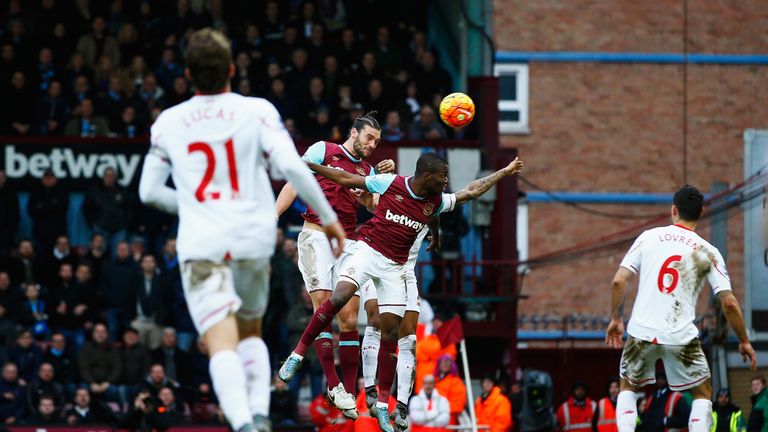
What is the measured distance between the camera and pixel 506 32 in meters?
37.8

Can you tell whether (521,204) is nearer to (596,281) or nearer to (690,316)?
(596,281)

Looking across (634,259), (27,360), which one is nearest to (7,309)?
(27,360)

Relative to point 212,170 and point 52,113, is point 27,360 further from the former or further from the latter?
point 212,170

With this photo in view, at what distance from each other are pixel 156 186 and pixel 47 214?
15290mm

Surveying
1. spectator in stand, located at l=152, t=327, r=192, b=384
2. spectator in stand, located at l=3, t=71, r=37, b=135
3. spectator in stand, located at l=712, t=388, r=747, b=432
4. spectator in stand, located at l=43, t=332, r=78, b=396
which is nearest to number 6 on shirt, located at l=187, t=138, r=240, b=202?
spectator in stand, located at l=712, t=388, r=747, b=432

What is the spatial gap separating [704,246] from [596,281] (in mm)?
23925

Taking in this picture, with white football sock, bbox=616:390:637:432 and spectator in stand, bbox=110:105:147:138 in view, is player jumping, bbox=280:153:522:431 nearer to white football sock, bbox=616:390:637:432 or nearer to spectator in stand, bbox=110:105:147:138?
white football sock, bbox=616:390:637:432

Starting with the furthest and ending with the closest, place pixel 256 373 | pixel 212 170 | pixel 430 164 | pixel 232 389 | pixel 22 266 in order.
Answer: pixel 22 266 < pixel 430 164 < pixel 256 373 < pixel 212 170 < pixel 232 389

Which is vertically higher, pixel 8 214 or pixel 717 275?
pixel 8 214

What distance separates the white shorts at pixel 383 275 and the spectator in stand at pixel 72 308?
33.7 feet

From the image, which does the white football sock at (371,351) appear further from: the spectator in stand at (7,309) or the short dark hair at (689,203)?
the spectator in stand at (7,309)

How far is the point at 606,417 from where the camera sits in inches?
899

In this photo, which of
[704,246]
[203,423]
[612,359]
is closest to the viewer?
[704,246]

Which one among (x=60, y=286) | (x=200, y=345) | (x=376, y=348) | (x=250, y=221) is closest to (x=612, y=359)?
(x=200, y=345)
